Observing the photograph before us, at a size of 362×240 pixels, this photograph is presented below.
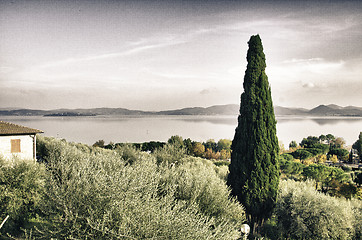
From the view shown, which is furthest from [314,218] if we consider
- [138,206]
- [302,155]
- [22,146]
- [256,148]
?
[302,155]

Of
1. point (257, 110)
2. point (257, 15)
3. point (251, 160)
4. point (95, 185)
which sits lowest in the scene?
point (251, 160)

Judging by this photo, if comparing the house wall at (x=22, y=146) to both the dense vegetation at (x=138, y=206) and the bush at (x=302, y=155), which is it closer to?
the dense vegetation at (x=138, y=206)

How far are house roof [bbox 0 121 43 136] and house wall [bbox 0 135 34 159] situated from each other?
377mm

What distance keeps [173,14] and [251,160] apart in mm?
9367

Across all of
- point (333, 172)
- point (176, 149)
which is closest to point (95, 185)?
point (176, 149)

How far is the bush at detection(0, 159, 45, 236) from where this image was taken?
7938mm

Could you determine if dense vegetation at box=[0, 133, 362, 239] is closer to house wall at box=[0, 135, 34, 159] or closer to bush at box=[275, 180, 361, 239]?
bush at box=[275, 180, 361, 239]

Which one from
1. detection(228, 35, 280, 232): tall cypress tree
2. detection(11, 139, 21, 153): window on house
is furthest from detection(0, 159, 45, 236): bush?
detection(11, 139, 21, 153): window on house

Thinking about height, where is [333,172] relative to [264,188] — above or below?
below

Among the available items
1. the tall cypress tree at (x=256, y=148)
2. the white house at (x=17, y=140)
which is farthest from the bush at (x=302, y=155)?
the white house at (x=17, y=140)

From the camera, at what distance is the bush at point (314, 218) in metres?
8.56

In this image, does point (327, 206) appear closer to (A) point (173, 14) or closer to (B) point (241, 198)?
(B) point (241, 198)

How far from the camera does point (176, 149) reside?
16.1 m

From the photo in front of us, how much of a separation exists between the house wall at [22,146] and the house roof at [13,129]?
1.24ft
